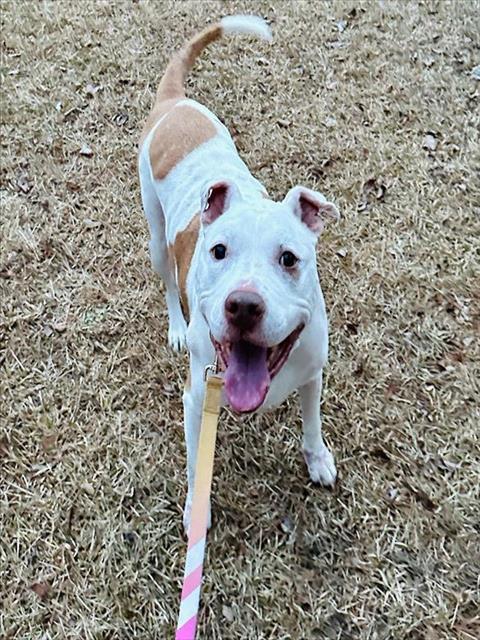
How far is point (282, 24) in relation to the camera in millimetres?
6051

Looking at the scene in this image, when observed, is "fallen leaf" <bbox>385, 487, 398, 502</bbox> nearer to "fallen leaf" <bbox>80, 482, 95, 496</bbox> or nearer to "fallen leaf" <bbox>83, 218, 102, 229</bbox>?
"fallen leaf" <bbox>80, 482, 95, 496</bbox>

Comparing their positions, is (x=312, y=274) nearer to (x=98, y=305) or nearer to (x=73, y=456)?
(x=73, y=456)

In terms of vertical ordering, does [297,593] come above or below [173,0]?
below

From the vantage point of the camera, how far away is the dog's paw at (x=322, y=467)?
11.2ft

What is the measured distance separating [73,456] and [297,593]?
4.27 feet

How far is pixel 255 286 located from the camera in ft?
7.30

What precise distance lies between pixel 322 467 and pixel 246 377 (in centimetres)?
120

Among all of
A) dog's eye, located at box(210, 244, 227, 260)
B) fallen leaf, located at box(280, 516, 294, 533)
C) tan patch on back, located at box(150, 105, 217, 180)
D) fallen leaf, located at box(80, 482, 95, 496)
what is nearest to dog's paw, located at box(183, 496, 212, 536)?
fallen leaf, located at box(280, 516, 294, 533)

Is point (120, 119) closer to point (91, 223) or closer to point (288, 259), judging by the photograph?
point (91, 223)

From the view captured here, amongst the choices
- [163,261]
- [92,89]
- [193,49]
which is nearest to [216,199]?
[163,261]

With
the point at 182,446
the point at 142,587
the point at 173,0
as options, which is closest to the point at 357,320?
the point at 182,446

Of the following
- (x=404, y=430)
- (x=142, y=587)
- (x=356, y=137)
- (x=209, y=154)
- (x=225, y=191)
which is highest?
(x=225, y=191)

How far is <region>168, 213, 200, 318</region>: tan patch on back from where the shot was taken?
10.1ft

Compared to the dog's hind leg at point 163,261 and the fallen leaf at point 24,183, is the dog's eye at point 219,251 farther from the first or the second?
the fallen leaf at point 24,183
